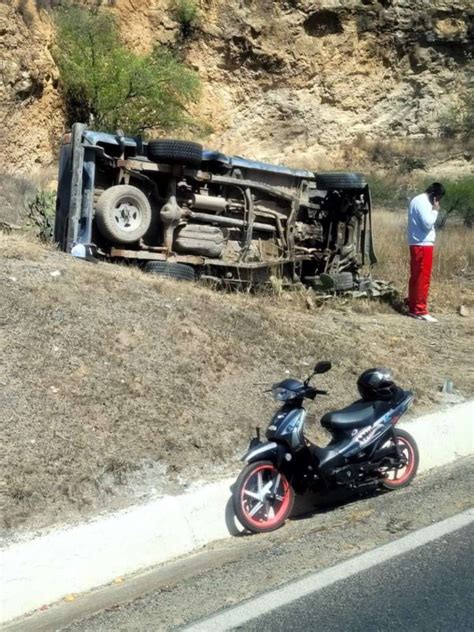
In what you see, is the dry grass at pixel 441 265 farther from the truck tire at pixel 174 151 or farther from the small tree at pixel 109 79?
the small tree at pixel 109 79

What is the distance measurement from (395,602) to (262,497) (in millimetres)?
1491

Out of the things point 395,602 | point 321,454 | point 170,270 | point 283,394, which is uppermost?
point 170,270

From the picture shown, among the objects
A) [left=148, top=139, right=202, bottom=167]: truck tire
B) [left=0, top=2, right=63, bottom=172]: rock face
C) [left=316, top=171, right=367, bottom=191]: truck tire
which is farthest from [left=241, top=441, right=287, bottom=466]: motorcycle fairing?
[left=0, top=2, right=63, bottom=172]: rock face

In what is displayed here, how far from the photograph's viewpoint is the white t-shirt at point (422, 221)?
37.7ft

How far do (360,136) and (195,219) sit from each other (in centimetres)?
2282

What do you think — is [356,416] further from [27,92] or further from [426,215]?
[27,92]

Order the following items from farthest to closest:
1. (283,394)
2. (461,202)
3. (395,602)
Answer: (461,202), (283,394), (395,602)

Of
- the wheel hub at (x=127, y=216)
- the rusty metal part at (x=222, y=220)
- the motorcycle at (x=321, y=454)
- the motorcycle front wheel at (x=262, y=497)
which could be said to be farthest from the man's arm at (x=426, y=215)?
the motorcycle front wheel at (x=262, y=497)

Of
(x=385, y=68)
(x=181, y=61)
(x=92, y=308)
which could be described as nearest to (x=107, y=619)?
(x=92, y=308)

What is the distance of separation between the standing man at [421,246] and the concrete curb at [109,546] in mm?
6347

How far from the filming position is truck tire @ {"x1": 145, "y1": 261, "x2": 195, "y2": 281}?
10266 mm

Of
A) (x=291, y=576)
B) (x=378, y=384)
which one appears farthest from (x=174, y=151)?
(x=291, y=576)

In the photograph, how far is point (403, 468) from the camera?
21.4ft

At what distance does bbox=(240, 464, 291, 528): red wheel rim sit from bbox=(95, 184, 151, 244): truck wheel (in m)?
5.45
